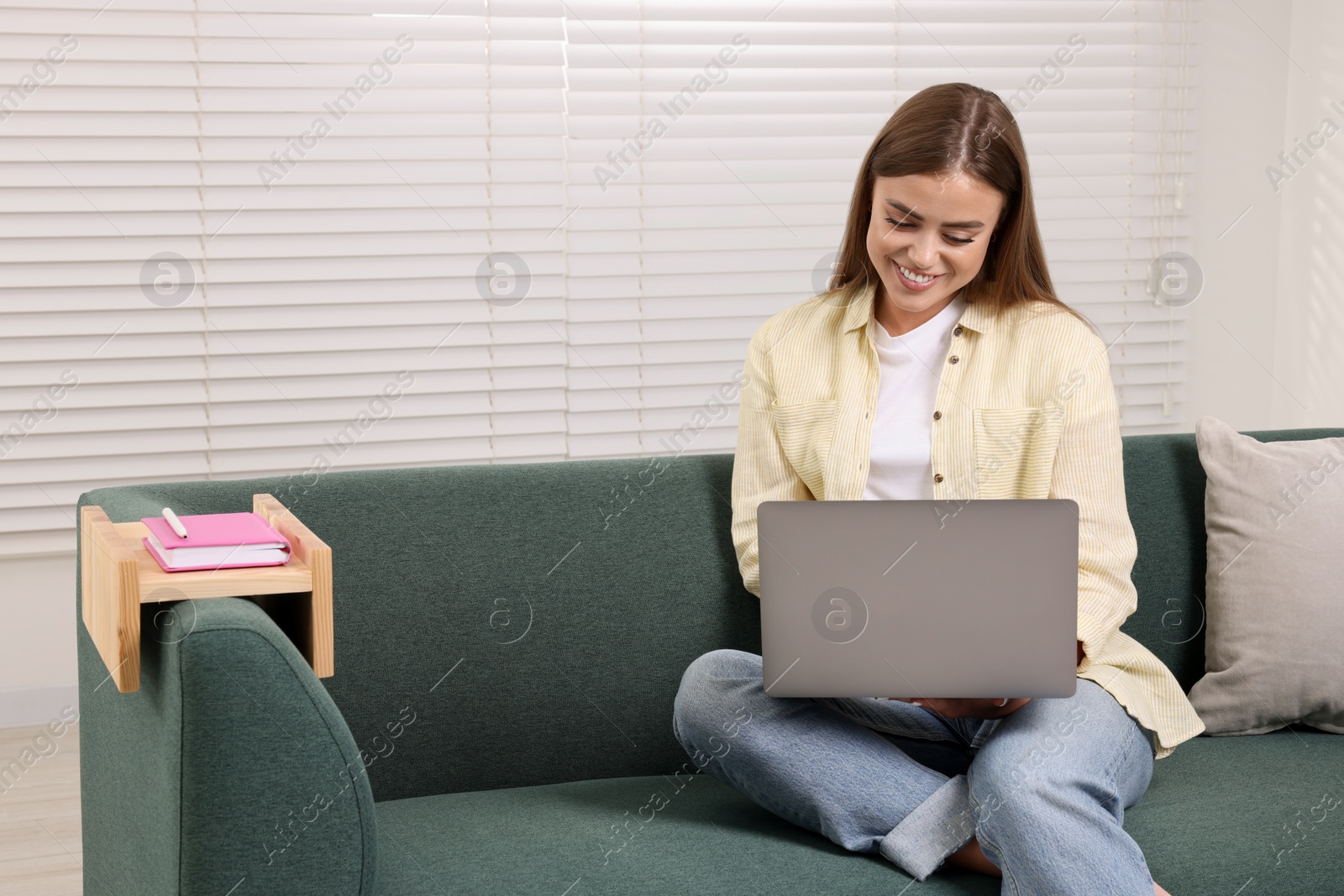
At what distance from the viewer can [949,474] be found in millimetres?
1696

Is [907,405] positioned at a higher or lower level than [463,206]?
lower

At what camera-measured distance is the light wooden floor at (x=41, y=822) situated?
7.12 ft

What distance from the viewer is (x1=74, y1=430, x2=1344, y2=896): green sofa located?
1.21 m

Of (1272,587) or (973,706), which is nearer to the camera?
(973,706)

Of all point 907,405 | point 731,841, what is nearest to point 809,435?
point 907,405

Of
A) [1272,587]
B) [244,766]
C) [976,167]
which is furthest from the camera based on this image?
[1272,587]

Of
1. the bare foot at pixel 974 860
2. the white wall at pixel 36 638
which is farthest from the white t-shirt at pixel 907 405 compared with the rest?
the white wall at pixel 36 638

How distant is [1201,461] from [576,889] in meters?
1.22

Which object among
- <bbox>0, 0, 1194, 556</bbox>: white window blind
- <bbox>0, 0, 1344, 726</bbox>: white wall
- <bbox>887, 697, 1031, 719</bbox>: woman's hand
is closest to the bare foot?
<bbox>887, 697, 1031, 719</bbox>: woman's hand

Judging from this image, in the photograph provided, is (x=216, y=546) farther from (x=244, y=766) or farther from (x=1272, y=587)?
(x=1272, y=587)

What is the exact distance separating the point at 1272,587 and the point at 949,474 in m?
0.57

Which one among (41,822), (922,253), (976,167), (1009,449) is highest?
(976,167)

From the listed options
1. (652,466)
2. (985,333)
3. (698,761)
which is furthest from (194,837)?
(985,333)

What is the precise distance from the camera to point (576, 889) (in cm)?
134
